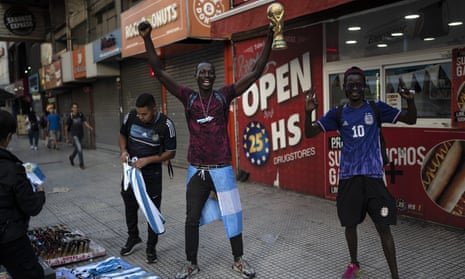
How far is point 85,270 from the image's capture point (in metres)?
3.95

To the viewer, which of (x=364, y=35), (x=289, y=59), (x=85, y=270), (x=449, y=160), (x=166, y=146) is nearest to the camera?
(x=85, y=270)

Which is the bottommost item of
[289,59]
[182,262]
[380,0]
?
[182,262]

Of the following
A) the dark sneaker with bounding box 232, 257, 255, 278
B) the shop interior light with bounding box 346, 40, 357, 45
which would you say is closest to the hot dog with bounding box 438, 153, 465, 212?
the shop interior light with bounding box 346, 40, 357, 45

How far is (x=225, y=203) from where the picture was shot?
12.4 ft

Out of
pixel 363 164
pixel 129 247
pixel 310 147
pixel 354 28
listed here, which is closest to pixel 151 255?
pixel 129 247

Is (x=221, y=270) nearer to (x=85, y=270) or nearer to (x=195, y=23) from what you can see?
(x=85, y=270)

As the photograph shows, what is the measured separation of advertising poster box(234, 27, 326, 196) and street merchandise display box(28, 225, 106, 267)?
3.52 m

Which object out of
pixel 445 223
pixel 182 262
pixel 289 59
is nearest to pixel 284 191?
pixel 289 59

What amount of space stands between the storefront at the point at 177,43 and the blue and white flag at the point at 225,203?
4953 millimetres

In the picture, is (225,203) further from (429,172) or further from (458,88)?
(458,88)

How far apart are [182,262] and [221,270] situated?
1.62ft

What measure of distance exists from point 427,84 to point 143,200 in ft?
12.1

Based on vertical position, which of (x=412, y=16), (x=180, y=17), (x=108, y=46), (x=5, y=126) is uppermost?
(x=108, y=46)

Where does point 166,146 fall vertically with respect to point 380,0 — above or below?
below
